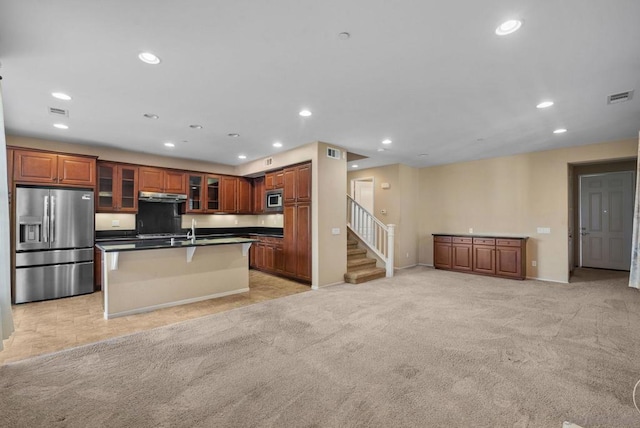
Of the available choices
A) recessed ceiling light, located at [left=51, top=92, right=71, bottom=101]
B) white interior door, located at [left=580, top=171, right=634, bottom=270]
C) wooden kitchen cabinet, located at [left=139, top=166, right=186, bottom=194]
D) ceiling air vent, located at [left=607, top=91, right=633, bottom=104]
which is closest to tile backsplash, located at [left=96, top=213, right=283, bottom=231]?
wooden kitchen cabinet, located at [left=139, top=166, right=186, bottom=194]

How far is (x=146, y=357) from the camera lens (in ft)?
8.86

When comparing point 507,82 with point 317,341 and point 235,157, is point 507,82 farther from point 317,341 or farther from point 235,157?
point 235,157

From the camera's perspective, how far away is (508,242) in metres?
6.03

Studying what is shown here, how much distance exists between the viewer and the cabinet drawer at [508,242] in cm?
591

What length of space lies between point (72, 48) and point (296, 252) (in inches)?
171

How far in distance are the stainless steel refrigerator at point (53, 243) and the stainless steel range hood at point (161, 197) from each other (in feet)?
3.46

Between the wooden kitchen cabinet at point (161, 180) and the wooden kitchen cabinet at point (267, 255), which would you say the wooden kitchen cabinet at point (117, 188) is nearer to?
the wooden kitchen cabinet at point (161, 180)

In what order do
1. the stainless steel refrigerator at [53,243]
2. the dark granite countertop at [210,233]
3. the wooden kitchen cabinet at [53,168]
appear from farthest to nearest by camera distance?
the dark granite countertop at [210,233] → the wooden kitchen cabinet at [53,168] → the stainless steel refrigerator at [53,243]

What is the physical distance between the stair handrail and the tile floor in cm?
230

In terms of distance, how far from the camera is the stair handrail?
6.39 m

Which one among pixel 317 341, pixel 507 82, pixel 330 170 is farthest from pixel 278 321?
pixel 507 82

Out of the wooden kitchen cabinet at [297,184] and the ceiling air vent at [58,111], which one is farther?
the wooden kitchen cabinet at [297,184]

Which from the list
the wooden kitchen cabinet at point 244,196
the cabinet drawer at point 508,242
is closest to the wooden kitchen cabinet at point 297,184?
the wooden kitchen cabinet at point 244,196

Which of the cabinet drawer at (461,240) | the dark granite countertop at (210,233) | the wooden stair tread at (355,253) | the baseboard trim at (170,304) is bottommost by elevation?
the baseboard trim at (170,304)
